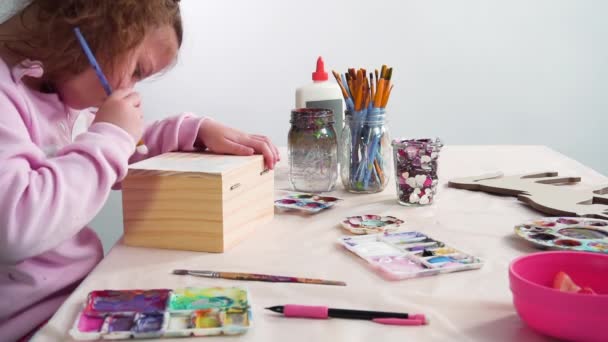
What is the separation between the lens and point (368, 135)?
903mm

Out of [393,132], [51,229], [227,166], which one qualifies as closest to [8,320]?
[51,229]

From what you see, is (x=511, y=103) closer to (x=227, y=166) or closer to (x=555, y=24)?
(x=555, y=24)

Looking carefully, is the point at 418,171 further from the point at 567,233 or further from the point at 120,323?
the point at 120,323

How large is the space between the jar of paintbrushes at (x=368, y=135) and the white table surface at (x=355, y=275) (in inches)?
1.2

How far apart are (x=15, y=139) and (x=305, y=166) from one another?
0.41 meters

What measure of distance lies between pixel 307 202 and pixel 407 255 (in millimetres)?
240

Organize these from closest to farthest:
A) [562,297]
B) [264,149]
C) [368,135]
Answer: [562,297], [264,149], [368,135]

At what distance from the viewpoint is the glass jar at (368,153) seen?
0.90m

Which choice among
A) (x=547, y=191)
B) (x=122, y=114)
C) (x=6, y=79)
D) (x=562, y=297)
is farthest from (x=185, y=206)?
(x=547, y=191)

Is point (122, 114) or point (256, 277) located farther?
point (122, 114)

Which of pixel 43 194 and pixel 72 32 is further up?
pixel 72 32

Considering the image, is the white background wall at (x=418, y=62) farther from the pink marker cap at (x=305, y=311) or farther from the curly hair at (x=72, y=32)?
the pink marker cap at (x=305, y=311)

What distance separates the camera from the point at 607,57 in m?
1.83

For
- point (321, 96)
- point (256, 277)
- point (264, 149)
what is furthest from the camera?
point (321, 96)
